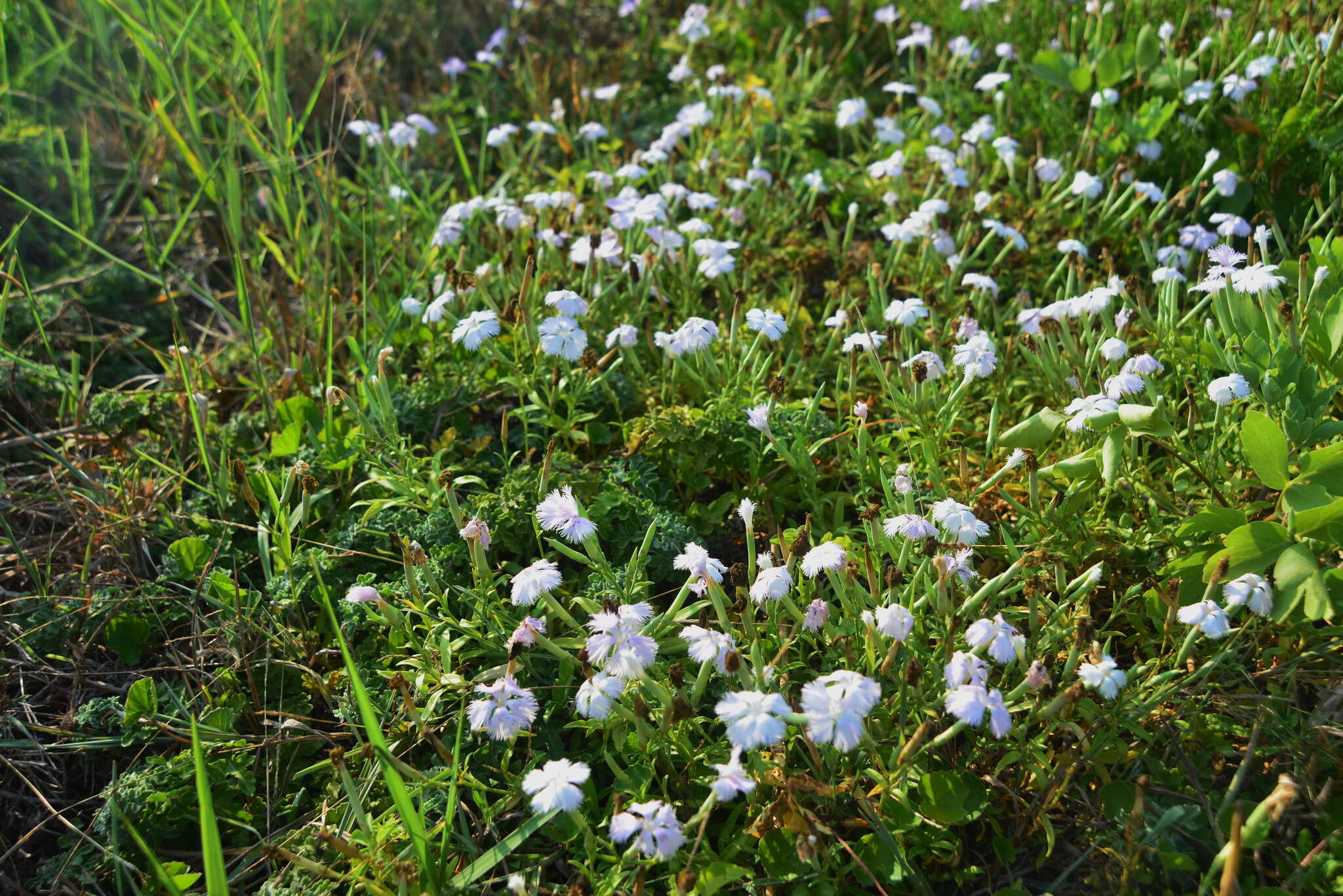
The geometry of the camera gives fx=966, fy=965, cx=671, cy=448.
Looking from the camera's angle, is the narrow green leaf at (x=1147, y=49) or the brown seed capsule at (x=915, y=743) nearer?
the brown seed capsule at (x=915, y=743)

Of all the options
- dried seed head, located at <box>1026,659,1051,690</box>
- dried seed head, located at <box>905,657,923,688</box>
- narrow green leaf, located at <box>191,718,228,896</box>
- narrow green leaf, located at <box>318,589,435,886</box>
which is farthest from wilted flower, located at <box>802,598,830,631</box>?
narrow green leaf, located at <box>191,718,228,896</box>

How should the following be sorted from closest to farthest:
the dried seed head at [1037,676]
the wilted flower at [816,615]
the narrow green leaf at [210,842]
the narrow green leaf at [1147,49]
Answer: the narrow green leaf at [210,842] < the dried seed head at [1037,676] < the wilted flower at [816,615] < the narrow green leaf at [1147,49]

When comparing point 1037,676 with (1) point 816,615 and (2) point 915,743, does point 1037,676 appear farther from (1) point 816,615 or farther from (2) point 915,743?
(1) point 816,615

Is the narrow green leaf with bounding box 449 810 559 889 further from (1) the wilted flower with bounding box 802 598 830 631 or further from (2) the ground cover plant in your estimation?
(1) the wilted flower with bounding box 802 598 830 631

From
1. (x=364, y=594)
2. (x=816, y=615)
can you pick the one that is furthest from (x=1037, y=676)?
(x=364, y=594)

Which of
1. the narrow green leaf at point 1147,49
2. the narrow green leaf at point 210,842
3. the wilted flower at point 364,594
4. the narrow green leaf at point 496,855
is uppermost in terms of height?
the narrow green leaf at point 1147,49

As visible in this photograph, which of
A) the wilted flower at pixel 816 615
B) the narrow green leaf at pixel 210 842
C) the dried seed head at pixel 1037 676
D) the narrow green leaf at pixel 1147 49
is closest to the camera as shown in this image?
the narrow green leaf at pixel 210 842

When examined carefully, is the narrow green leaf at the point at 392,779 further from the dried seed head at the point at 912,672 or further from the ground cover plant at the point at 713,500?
the dried seed head at the point at 912,672

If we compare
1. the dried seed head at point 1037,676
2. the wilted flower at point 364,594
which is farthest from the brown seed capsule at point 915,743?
the wilted flower at point 364,594
